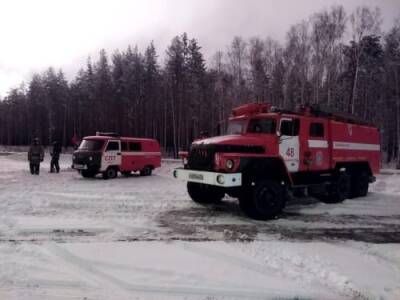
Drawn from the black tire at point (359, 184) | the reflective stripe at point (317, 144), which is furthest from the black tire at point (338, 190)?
the reflective stripe at point (317, 144)

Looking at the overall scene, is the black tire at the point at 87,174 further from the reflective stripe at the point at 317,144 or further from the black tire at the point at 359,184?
the black tire at the point at 359,184

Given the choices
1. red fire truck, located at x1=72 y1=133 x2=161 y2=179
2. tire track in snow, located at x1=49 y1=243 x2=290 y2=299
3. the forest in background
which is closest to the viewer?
tire track in snow, located at x1=49 y1=243 x2=290 y2=299

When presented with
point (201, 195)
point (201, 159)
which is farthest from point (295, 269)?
point (201, 195)

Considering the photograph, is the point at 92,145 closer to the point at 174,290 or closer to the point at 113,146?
the point at 113,146

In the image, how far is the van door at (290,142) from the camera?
971cm

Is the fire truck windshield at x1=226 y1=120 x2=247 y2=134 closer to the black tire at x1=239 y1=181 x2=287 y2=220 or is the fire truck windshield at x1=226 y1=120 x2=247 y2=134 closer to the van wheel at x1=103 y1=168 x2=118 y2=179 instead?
the black tire at x1=239 y1=181 x2=287 y2=220

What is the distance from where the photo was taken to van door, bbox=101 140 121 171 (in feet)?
58.1

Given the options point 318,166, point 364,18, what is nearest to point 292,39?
point 364,18

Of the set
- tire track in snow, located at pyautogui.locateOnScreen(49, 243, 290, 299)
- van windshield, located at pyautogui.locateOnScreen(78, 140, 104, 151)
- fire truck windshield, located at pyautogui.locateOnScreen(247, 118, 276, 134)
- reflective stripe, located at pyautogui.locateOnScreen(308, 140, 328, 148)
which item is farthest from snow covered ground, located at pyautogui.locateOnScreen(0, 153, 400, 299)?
van windshield, located at pyautogui.locateOnScreen(78, 140, 104, 151)

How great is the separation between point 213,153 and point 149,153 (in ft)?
38.3

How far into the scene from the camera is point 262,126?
32.4ft

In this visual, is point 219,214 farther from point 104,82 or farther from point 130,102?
point 104,82

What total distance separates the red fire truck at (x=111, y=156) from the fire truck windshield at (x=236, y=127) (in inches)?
348

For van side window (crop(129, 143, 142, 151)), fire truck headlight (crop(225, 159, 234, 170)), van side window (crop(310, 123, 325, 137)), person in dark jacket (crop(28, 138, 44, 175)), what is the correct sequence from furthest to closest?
1. person in dark jacket (crop(28, 138, 44, 175))
2. van side window (crop(129, 143, 142, 151))
3. van side window (crop(310, 123, 325, 137))
4. fire truck headlight (crop(225, 159, 234, 170))
